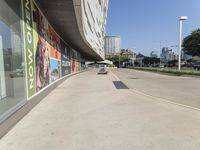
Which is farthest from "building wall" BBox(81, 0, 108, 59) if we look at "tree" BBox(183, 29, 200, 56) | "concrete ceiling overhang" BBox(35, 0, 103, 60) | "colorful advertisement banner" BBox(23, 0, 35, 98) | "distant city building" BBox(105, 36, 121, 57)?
"distant city building" BBox(105, 36, 121, 57)

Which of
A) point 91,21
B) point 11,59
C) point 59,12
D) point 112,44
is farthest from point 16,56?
point 112,44

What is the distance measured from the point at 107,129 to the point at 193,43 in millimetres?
61233

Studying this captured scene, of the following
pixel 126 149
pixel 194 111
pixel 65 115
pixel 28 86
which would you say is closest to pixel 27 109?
pixel 28 86

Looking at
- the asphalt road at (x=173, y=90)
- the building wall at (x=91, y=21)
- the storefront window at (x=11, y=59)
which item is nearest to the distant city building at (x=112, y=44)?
the building wall at (x=91, y=21)

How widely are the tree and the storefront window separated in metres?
59.6

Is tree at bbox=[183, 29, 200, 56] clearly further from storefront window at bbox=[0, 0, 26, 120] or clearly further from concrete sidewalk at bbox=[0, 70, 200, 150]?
storefront window at bbox=[0, 0, 26, 120]

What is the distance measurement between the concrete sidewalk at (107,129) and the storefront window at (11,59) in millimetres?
687

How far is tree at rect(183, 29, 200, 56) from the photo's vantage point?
5800 centimetres

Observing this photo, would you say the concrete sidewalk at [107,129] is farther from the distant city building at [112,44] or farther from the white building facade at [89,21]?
the distant city building at [112,44]

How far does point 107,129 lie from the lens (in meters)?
5.14

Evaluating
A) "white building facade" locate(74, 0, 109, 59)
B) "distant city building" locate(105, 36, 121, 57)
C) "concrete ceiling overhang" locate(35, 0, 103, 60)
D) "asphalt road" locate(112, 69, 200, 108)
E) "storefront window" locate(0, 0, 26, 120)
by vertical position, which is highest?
"distant city building" locate(105, 36, 121, 57)

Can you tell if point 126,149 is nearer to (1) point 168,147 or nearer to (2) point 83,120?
(1) point 168,147

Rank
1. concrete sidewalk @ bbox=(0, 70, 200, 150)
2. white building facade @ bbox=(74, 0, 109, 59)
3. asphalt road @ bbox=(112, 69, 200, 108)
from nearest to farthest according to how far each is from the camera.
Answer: concrete sidewalk @ bbox=(0, 70, 200, 150) → asphalt road @ bbox=(112, 69, 200, 108) → white building facade @ bbox=(74, 0, 109, 59)

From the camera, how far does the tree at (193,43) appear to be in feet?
190
